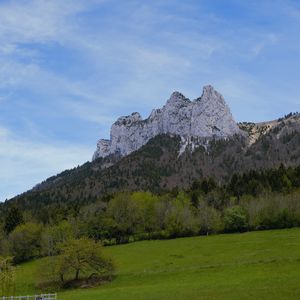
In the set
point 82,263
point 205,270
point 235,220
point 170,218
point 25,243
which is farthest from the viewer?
point 170,218

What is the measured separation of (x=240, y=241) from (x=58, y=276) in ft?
119

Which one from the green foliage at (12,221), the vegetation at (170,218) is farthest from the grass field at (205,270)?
the green foliage at (12,221)

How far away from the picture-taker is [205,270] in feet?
211

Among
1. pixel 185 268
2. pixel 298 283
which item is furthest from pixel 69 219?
pixel 298 283

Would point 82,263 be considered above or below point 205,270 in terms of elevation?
above

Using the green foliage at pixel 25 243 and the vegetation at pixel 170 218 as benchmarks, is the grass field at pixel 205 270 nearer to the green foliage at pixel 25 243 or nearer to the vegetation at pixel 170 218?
the vegetation at pixel 170 218

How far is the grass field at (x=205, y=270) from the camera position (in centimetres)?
4559

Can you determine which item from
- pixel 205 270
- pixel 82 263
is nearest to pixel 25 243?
pixel 82 263

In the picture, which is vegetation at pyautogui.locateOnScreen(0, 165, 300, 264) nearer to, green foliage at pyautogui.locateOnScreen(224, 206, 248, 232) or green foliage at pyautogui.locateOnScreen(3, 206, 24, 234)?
green foliage at pyautogui.locateOnScreen(224, 206, 248, 232)

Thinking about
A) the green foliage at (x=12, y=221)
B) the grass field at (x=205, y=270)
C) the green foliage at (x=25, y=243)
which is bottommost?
the grass field at (x=205, y=270)

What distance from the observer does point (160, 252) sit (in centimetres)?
9231

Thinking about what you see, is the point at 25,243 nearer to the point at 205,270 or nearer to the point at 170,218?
the point at 170,218

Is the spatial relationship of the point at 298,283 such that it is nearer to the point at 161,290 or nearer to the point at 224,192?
the point at 161,290

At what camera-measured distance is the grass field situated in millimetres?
45594
